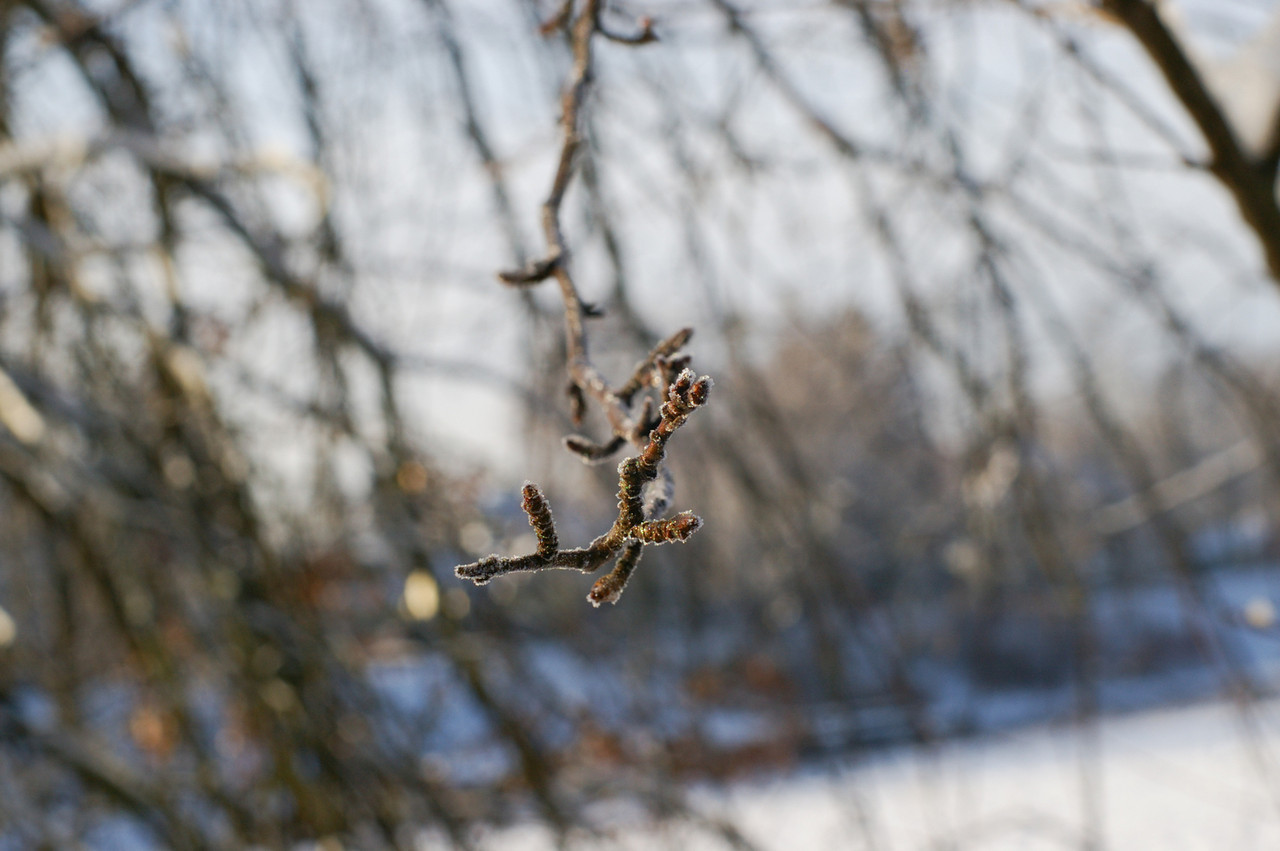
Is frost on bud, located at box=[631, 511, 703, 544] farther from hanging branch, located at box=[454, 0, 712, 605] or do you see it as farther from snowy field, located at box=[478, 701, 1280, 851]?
snowy field, located at box=[478, 701, 1280, 851]

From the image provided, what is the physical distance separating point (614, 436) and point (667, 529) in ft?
0.46

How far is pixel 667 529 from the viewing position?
13.6 inches

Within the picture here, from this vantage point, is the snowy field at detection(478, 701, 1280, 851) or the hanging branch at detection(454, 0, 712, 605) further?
the snowy field at detection(478, 701, 1280, 851)

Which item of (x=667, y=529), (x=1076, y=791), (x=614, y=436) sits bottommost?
(x=667, y=529)

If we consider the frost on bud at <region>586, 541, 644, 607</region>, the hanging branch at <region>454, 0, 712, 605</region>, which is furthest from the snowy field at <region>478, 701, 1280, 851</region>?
the frost on bud at <region>586, 541, 644, 607</region>

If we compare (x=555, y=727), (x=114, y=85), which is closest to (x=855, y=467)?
(x=555, y=727)

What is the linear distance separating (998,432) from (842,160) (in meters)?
0.63

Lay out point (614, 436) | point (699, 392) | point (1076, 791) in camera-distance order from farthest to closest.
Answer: point (1076, 791) → point (614, 436) → point (699, 392)

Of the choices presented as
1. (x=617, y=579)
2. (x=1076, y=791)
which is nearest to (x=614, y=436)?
(x=617, y=579)

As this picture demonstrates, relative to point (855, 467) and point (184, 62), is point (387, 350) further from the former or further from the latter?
point (855, 467)

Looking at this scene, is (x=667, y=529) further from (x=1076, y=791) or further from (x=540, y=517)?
(x=1076, y=791)

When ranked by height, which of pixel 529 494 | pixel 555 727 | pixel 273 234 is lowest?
pixel 529 494

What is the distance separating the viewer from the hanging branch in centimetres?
34

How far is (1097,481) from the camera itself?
11.5m
